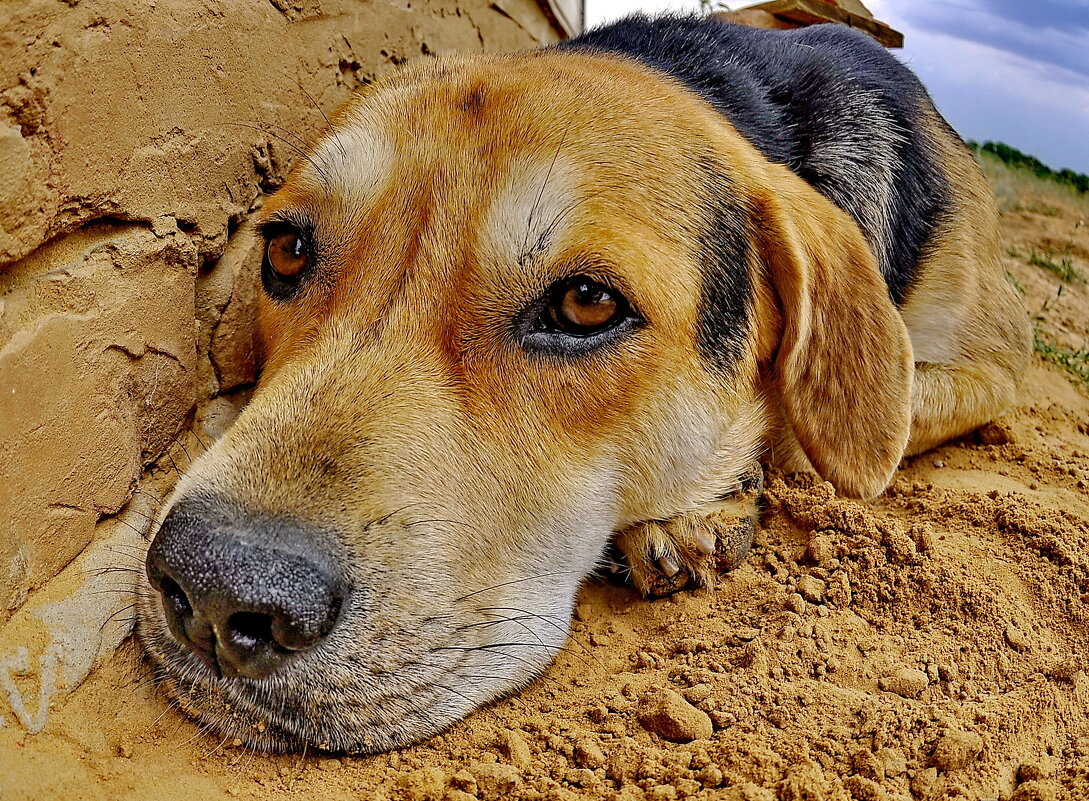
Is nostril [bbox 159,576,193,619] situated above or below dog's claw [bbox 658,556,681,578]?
above

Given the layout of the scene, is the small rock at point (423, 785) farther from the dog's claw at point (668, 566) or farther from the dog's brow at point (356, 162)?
the dog's brow at point (356, 162)

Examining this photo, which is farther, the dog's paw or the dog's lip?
the dog's paw

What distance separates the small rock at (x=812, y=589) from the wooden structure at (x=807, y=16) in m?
5.10

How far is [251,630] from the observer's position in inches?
88.7

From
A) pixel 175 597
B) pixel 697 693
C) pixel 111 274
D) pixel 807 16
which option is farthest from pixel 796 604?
pixel 807 16

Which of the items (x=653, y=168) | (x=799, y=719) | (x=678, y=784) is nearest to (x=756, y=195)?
(x=653, y=168)

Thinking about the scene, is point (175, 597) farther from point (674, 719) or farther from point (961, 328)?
point (961, 328)

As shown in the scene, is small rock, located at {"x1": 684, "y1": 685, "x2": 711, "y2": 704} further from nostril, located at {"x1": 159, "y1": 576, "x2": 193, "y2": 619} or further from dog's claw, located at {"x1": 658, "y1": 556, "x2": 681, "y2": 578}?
nostril, located at {"x1": 159, "y1": 576, "x2": 193, "y2": 619}

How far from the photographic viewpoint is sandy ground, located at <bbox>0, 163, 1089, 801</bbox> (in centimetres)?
241

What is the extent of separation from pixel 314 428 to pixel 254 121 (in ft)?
5.55

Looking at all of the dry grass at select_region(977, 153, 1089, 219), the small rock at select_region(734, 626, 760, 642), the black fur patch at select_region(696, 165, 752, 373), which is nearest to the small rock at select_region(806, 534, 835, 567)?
the small rock at select_region(734, 626, 760, 642)

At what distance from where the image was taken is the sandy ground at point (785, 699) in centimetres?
241

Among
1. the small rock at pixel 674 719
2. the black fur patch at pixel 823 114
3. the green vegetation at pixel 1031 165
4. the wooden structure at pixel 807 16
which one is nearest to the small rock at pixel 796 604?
the small rock at pixel 674 719

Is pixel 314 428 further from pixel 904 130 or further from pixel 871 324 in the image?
pixel 904 130
